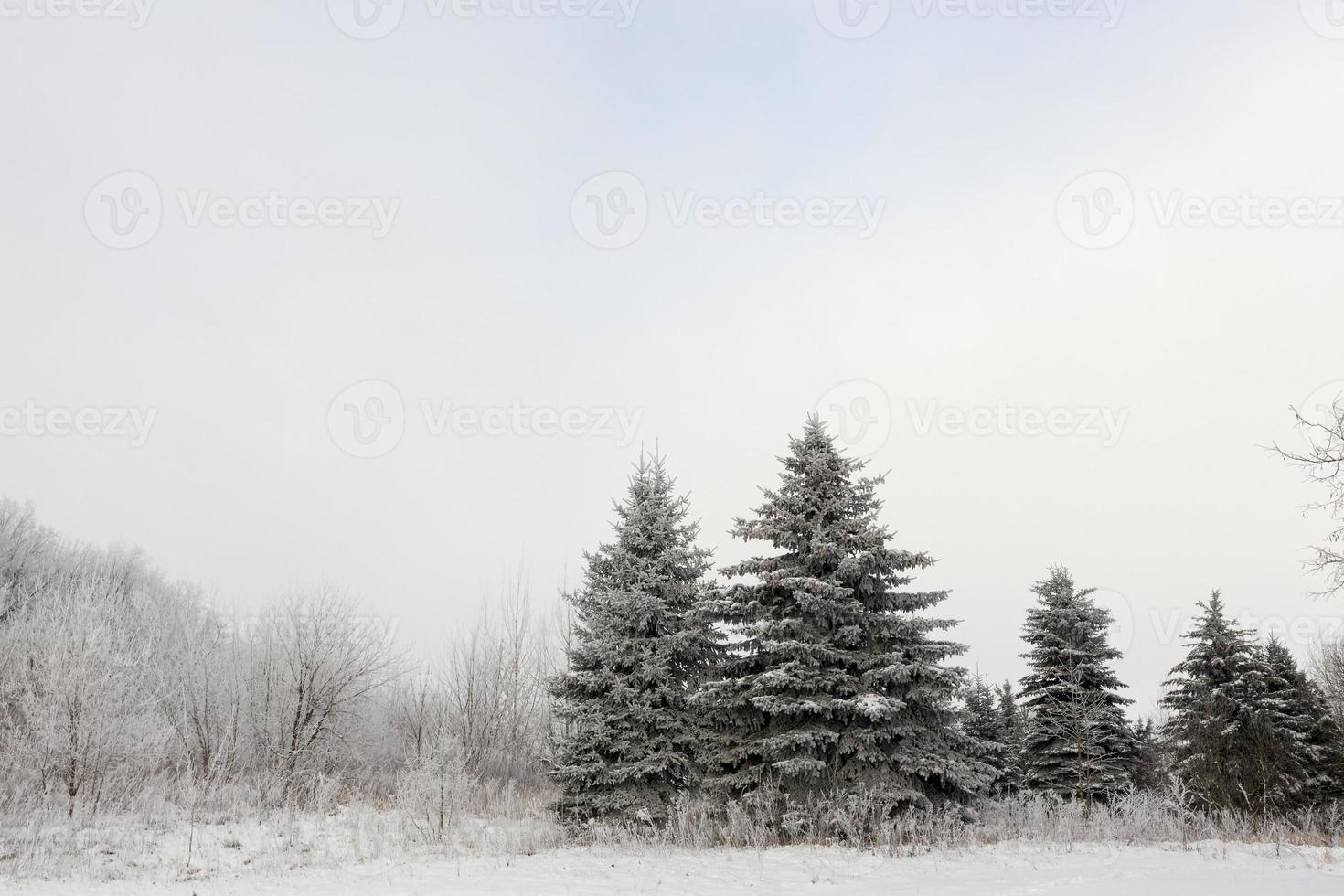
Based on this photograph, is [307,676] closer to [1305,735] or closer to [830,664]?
[830,664]

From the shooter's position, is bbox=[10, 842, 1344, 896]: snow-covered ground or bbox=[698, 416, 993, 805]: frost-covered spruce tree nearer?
bbox=[10, 842, 1344, 896]: snow-covered ground

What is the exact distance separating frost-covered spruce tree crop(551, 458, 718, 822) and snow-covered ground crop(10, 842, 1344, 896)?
2998mm

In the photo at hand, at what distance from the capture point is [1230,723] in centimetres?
2742

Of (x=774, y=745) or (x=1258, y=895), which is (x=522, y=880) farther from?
(x=1258, y=895)

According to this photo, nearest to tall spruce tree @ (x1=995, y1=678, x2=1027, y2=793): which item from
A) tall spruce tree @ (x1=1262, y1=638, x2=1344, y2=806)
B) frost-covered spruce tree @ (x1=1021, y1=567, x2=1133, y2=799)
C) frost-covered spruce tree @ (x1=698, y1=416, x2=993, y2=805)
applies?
frost-covered spruce tree @ (x1=1021, y1=567, x2=1133, y2=799)

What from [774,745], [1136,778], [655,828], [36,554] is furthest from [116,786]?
[1136,778]

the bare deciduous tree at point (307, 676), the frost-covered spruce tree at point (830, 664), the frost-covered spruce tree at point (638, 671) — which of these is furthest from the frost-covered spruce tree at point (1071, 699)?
the bare deciduous tree at point (307, 676)

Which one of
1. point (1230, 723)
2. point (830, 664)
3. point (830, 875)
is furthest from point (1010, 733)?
point (830, 875)

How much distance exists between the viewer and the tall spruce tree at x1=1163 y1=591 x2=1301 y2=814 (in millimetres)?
26438

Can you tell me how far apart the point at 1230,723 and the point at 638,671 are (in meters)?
23.1

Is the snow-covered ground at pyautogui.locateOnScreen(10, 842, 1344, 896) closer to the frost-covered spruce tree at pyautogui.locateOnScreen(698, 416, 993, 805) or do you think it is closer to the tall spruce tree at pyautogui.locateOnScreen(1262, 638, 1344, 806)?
the frost-covered spruce tree at pyautogui.locateOnScreen(698, 416, 993, 805)

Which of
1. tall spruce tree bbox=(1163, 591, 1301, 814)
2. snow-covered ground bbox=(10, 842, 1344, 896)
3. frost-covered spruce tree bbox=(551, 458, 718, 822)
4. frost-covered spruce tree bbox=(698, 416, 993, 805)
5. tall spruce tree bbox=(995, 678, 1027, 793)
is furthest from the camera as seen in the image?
tall spruce tree bbox=(995, 678, 1027, 793)

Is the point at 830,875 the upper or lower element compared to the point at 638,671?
lower

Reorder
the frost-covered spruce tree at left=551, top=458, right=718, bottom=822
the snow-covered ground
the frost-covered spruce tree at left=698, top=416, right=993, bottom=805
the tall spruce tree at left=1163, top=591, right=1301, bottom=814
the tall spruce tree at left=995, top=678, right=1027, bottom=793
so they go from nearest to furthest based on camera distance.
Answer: the snow-covered ground, the frost-covered spruce tree at left=698, top=416, right=993, bottom=805, the frost-covered spruce tree at left=551, top=458, right=718, bottom=822, the tall spruce tree at left=1163, top=591, right=1301, bottom=814, the tall spruce tree at left=995, top=678, right=1027, bottom=793
